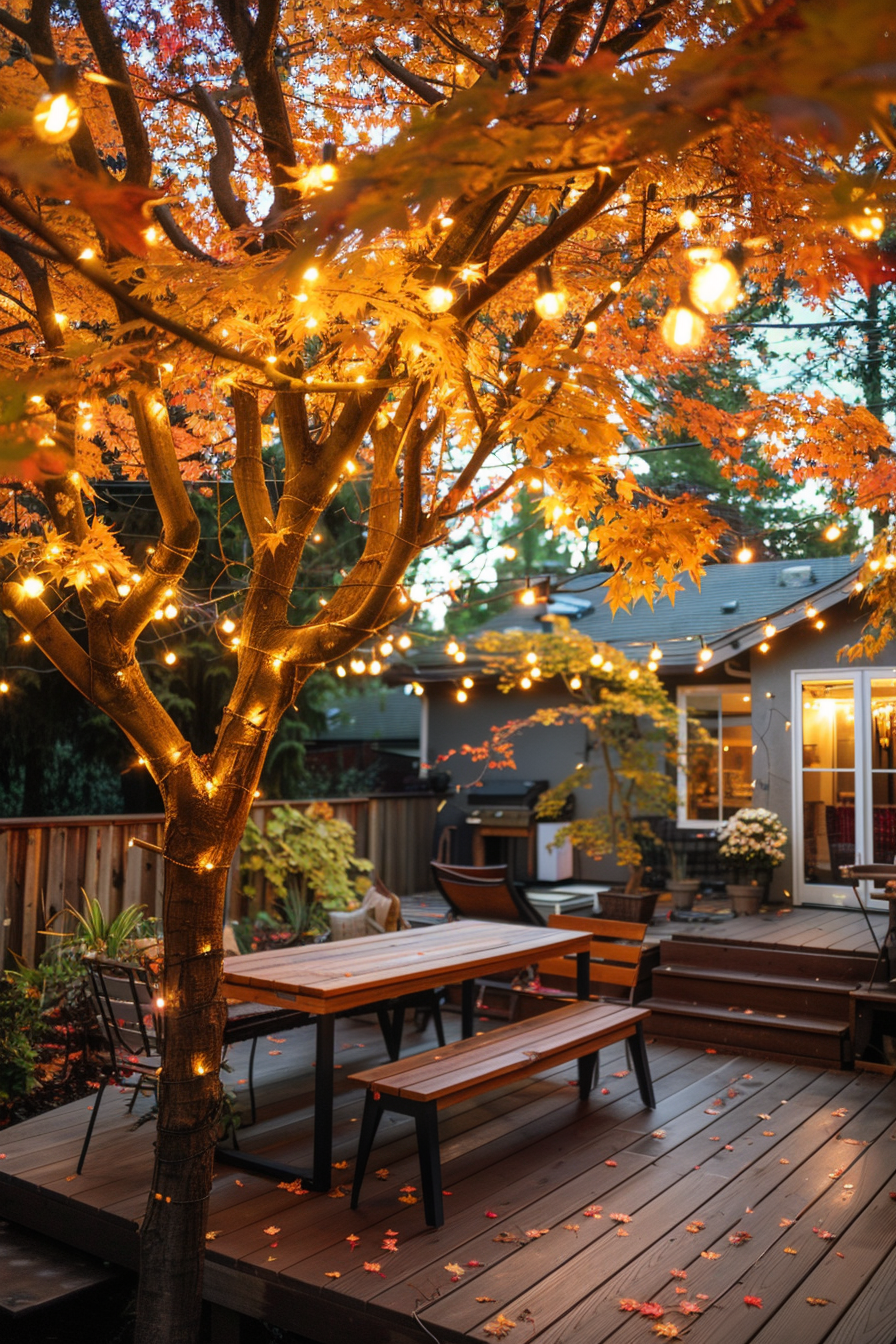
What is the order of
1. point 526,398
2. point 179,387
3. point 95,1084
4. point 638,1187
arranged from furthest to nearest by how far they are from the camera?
1. point 95,1084
2. point 179,387
3. point 638,1187
4. point 526,398

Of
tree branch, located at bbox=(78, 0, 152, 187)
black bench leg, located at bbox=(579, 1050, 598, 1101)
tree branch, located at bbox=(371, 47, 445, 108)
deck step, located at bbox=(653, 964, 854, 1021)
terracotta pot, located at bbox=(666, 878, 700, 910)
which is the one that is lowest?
black bench leg, located at bbox=(579, 1050, 598, 1101)

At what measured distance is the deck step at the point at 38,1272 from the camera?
13.0 feet

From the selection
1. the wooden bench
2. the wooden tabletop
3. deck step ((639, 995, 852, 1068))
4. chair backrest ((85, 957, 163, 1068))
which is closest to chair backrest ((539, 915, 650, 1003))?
the wooden tabletop

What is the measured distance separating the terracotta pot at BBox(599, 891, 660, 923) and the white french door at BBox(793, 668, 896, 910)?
1738mm

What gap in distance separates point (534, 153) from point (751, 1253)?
382 centimetres

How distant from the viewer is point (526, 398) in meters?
3.36

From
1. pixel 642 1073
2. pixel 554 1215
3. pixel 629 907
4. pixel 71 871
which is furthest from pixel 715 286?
pixel 629 907

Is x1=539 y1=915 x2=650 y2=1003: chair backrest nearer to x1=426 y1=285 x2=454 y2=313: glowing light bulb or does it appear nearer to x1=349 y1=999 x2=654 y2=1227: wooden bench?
x1=349 y1=999 x2=654 y2=1227: wooden bench

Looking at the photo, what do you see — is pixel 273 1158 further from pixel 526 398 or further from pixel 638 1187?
pixel 526 398

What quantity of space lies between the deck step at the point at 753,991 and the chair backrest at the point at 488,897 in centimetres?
112

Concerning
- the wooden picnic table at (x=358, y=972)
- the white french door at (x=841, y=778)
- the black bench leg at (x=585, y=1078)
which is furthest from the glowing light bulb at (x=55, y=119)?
the white french door at (x=841, y=778)

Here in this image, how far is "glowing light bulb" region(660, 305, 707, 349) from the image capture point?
2688mm

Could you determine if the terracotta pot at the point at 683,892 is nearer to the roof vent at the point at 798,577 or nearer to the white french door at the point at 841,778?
the white french door at the point at 841,778

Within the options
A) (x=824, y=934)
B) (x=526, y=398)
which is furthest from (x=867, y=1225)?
(x=824, y=934)
